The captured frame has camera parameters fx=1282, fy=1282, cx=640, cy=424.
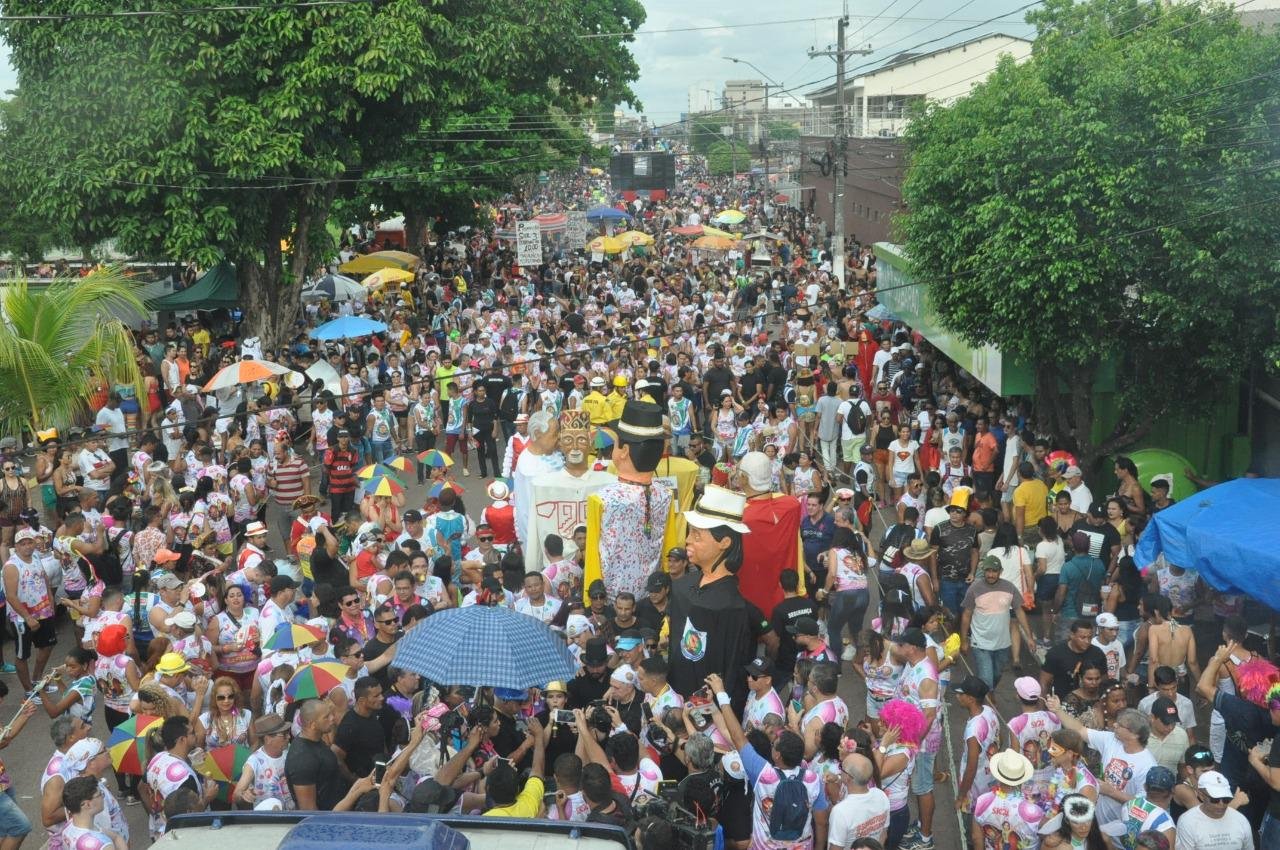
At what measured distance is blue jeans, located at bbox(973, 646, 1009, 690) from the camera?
9.78m

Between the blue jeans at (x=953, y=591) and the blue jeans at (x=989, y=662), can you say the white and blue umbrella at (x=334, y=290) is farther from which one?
the blue jeans at (x=989, y=662)

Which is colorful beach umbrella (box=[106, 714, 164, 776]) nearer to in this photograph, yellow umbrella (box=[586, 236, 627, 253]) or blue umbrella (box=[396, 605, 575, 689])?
blue umbrella (box=[396, 605, 575, 689])

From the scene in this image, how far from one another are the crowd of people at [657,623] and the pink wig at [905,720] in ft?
0.06

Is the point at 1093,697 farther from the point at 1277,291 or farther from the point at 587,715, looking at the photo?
the point at 1277,291

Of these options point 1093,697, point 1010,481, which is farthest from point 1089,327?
point 1093,697

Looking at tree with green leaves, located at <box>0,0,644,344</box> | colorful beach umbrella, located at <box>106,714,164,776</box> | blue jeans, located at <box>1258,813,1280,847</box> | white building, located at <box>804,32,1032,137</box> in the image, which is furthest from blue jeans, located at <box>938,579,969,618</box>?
white building, located at <box>804,32,1032,137</box>

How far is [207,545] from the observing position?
454 inches

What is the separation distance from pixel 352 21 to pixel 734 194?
194 ft

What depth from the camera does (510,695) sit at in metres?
7.86

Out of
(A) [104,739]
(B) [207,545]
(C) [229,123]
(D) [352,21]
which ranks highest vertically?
(D) [352,21]

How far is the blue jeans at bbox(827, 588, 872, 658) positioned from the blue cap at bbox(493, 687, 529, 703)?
3.31 m

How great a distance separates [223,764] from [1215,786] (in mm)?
5240

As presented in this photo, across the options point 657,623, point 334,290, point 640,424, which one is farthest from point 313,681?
point 334,290

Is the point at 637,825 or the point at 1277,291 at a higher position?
the point at 1277,291
